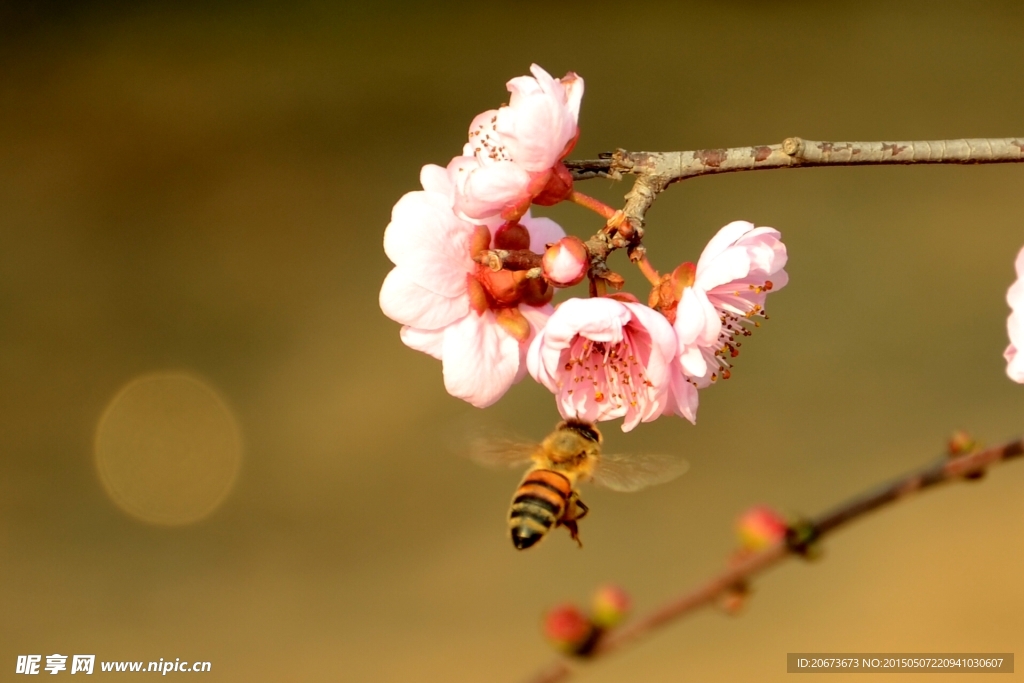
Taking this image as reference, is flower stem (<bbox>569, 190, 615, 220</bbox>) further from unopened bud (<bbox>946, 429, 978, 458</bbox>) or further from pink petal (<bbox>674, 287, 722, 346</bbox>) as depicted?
unopened bud (<bbox>946, 429, 978, 458</bbox>)

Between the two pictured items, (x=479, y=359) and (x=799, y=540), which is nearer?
(x=799, y=540)

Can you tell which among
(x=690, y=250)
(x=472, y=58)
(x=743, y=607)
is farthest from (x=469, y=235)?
(x=472, y=58)

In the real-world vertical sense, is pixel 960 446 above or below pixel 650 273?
below

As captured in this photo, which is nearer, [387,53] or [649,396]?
[649,396]

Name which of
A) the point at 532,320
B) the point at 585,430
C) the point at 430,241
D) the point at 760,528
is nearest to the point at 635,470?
the point at 585,430

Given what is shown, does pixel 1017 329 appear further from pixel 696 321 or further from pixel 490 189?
pixel 490 189

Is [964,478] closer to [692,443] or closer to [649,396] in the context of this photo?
[649,396]
